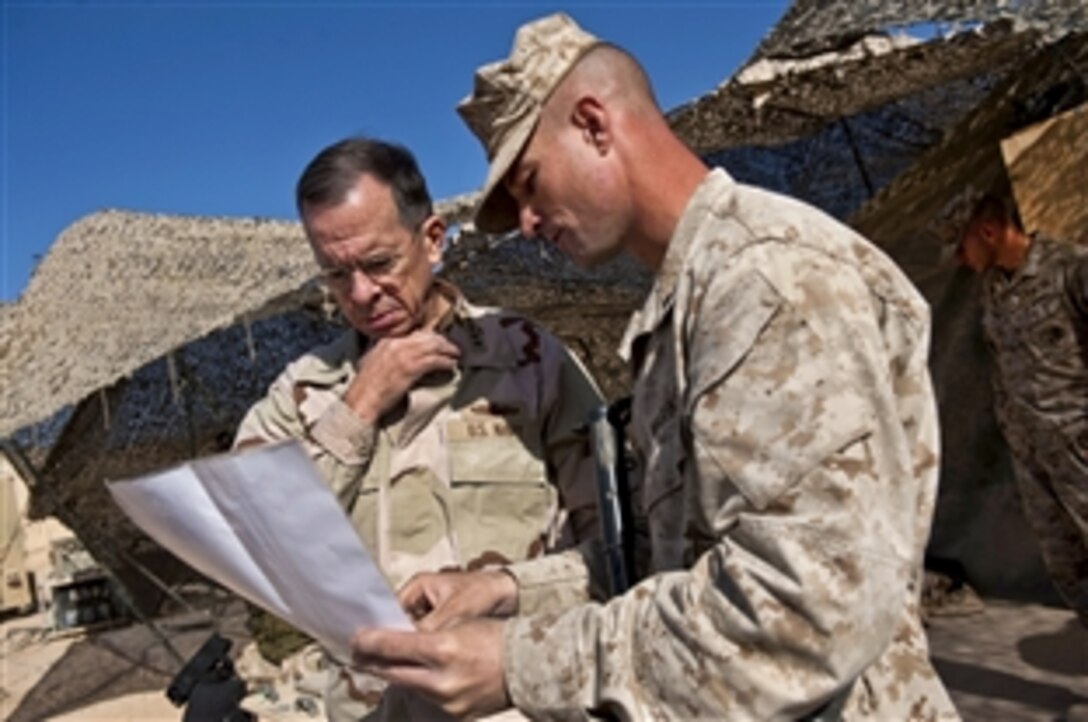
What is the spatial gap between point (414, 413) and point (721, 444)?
45.7 inches

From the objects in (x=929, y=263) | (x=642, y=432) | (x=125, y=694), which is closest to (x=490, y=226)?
(x=642, y=432)

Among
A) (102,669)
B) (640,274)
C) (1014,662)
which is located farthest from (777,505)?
(102,669)

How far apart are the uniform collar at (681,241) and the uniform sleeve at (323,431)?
0.81 metres

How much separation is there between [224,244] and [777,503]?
7464 mm

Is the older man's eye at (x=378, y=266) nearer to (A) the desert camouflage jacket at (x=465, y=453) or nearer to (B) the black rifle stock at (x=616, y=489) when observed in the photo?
(A) the desert camouflage jacket at (x=465, y=453)

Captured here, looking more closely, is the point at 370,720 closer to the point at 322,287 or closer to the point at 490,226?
the point at 490,226

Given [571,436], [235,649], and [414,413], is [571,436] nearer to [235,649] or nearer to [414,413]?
[414,413]

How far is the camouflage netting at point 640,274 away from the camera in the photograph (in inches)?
185

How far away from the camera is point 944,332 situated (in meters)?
7.29

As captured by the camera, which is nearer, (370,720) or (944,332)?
(370,720)

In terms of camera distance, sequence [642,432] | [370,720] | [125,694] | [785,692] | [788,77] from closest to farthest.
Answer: [785,692] < [642,432] < [370,720] < [788,77] < [125,694]

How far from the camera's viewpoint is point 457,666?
1.23 metres

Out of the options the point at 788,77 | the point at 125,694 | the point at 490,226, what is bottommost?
the point at 125,694

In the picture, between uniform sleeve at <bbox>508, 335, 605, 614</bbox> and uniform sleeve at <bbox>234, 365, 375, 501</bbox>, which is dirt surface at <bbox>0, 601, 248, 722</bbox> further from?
uniform sleeve at <bbox>508, 335, 605, 614</bbox>
